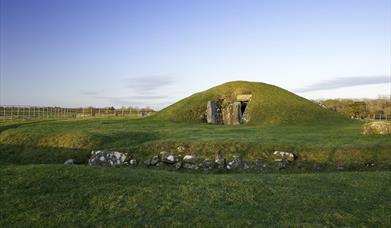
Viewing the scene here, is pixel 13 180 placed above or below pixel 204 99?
below

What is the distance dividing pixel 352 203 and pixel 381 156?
1088 centimetres

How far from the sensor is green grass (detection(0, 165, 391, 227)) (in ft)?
32.6

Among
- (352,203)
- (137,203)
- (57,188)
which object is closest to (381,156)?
(352,203)

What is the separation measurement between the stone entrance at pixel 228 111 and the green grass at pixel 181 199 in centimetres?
2686

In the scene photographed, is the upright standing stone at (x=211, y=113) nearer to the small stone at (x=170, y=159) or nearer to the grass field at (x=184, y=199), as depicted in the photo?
the small stone at (x=170, y=159)

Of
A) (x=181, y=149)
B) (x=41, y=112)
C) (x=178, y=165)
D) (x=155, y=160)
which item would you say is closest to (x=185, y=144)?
(x=181, y=149)

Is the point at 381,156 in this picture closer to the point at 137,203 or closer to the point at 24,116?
the point at 137,203

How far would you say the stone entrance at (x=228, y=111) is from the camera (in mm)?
41906

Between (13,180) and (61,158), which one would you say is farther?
(61,158)

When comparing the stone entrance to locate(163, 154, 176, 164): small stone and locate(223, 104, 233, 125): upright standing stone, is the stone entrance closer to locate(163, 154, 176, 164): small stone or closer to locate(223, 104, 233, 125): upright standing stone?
locate(223, 104, 233, 125): upright standing stone

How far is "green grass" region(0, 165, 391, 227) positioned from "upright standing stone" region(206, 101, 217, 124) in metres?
27.0

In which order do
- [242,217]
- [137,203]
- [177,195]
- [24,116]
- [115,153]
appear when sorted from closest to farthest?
1. [242,217]
2. [137,203]
3. [177,195]
4. [115,153]
5. [24,116]

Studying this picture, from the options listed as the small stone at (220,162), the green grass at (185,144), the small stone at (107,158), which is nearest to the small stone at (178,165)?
the green grass at (185,144)

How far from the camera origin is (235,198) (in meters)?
11.8
